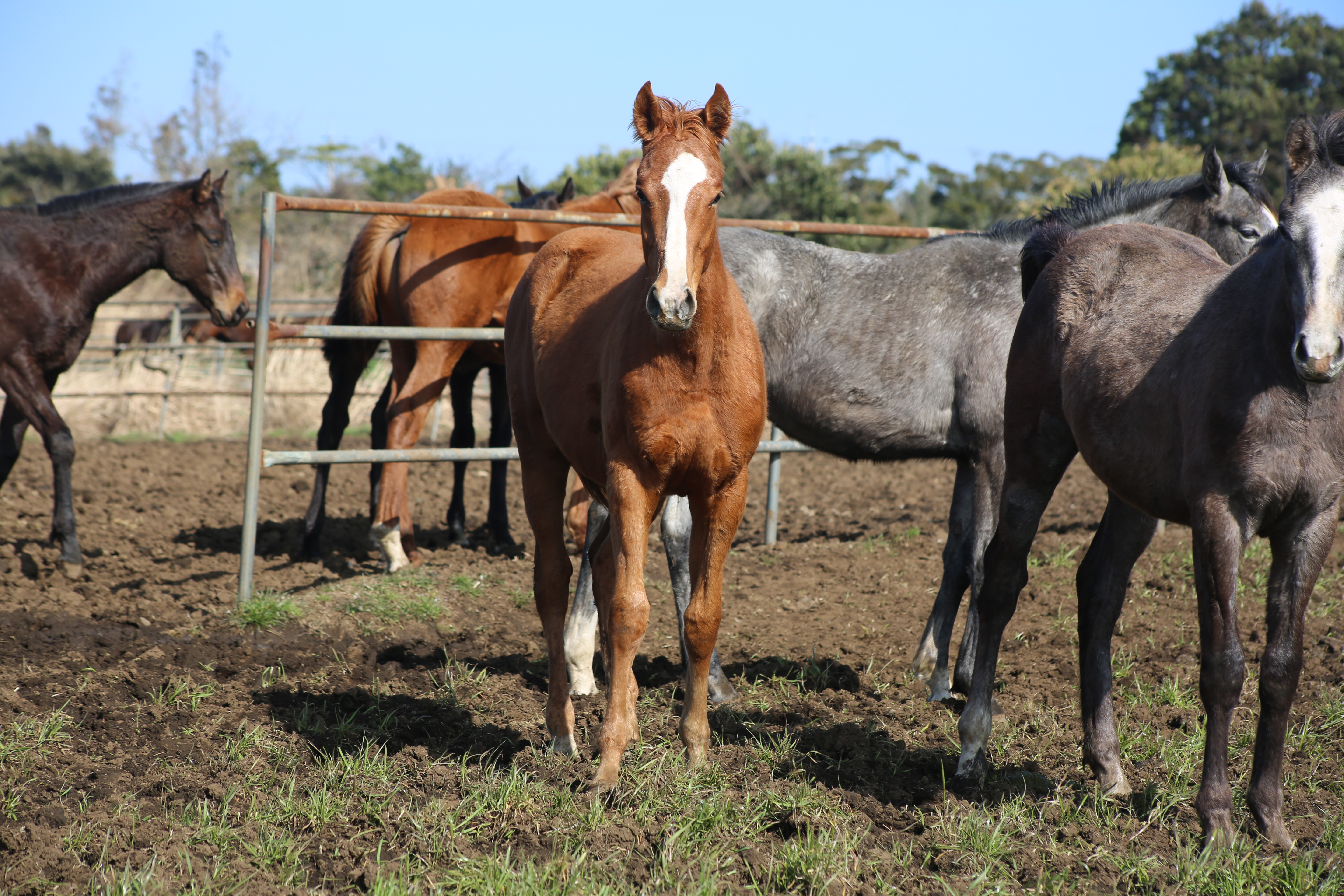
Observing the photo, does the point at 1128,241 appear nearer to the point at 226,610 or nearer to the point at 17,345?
the point at 226,610

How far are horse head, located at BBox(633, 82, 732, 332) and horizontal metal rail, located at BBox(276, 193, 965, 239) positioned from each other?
6.74 feet

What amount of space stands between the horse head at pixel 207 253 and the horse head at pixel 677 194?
480cm

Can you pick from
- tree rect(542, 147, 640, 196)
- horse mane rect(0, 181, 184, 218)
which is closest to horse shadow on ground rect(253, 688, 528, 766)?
horse mane rect(0, 181, 184, 218)

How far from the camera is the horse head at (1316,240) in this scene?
7.84ft

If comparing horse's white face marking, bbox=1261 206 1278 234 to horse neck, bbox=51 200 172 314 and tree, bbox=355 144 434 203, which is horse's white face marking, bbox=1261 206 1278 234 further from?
tree, bbox=355 144 434 203

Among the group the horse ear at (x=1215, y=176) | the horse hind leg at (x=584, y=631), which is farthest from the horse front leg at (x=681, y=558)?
the horse ear at (x=1215, y=176)

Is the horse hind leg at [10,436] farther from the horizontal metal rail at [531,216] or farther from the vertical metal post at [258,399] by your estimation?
the horizontal metal rail at [531,216]

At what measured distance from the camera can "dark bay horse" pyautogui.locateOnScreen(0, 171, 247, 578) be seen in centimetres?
623

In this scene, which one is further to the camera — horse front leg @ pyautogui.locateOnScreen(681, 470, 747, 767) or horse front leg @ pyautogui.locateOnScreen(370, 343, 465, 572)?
horse front leg @ pyautogui.locateOnScreen(370, 343, 465, 572)

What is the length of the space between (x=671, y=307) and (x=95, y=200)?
589 cm

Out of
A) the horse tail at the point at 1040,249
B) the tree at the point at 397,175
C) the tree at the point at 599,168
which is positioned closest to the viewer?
the horse tail at the point at 1040,249

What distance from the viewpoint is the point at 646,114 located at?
3.04m

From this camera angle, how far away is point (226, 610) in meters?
5.11

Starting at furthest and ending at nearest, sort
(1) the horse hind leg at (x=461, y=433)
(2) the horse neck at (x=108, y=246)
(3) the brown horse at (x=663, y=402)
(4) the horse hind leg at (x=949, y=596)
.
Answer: (1) the horse hind leg at (x=461, y=433)
(2) the horse neck at (x=108, y=246)
(4) the horse hind leg at (x=949, y=596)
(3) the brown horse at (x=663, y=402)
